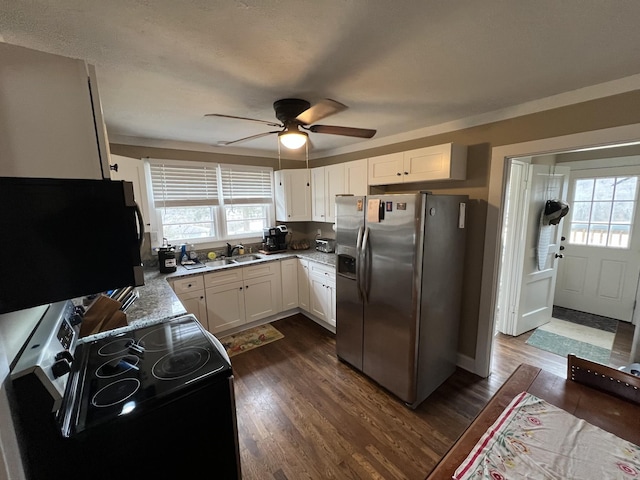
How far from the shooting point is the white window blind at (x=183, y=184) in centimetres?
324

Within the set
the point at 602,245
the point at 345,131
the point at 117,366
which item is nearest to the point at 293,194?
the point at 345,131

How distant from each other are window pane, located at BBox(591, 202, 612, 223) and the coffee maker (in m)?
4.10

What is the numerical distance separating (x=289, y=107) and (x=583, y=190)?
13.6 ft

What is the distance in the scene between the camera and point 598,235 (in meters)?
3.63

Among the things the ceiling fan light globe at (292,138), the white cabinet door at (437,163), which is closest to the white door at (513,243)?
the white cabinet door at (437,163)

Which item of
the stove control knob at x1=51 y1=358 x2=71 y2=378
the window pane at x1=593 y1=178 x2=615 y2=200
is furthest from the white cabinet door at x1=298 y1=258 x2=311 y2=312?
the window pane at x1=593 y1=178 x2=615 y2=200

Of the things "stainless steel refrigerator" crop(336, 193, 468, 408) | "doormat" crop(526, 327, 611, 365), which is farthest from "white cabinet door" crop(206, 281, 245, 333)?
"doormat" crop(526, 327, 611, 365)

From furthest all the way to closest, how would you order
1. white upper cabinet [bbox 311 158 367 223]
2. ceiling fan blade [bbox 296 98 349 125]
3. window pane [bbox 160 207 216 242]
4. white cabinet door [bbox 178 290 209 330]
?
window pane [bbox 160 207 216 242] < white upper cabinet [bbox 311 158 367 223] < white cabinet door [bbox 178 290 209 330] < ceiling fan blade [bbox 296 98 349 125]

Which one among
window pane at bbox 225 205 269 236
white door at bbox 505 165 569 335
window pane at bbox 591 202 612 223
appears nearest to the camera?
white door at bbox 505 165 569 335

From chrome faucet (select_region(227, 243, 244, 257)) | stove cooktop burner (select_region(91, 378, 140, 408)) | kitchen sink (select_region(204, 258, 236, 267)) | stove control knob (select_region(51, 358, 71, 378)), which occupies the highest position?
stove control knob (select_region(51, 358, 71, 378))

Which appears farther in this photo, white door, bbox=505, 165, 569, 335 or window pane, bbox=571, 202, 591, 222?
window pane, bbox=571, 202, 591, 222

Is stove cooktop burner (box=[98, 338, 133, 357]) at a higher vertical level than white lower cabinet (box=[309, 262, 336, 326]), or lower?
higher

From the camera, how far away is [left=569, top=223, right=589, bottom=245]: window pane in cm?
374

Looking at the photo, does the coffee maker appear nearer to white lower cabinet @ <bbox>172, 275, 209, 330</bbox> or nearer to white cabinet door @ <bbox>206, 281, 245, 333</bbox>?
white cabinet door @ <bbox>206, 281, 245, 333</bbox>
